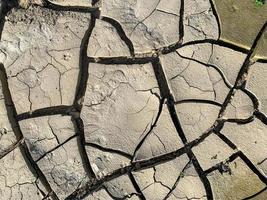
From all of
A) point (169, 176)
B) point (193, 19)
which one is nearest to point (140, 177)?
point (169, 176)

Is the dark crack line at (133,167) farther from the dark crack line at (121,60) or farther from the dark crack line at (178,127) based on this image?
the dark crack line at (121,60)

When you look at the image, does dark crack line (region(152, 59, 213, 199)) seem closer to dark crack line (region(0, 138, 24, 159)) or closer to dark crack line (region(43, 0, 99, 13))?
dark crack line (region(43, 0, 99, 13))

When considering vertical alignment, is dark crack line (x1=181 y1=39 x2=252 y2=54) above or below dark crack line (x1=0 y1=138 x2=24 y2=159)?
below

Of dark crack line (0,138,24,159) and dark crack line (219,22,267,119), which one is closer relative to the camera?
dark crack line (219,22,267,119)

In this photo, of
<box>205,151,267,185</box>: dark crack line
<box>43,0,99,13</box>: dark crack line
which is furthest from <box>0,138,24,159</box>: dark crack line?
<box>205,151,267,185</box>: dark crack line

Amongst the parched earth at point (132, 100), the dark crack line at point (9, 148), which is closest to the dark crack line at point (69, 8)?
the parched earth at point (132, 100)

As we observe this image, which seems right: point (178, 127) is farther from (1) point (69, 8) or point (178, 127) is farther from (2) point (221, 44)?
(1) point (69, 8)

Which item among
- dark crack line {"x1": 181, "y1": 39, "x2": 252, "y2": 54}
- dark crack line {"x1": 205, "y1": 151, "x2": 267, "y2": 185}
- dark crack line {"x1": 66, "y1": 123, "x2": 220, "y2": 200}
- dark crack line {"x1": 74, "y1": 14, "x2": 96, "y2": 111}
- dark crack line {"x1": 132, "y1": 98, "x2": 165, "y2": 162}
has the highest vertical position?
dark crack line {"x1": 74, "y1": 14, "x2": 96, "y2": 111}

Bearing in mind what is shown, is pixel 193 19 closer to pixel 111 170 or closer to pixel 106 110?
pixel 106 110
